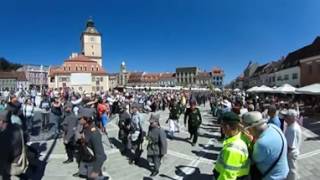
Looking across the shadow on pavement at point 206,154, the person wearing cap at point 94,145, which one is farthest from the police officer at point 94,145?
the shadow on pavement at point 206,154

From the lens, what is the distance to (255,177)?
3.67 meters

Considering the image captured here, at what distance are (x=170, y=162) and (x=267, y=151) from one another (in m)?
6.46

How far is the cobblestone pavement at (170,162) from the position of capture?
8.28 m

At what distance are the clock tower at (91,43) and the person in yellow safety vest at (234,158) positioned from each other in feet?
348

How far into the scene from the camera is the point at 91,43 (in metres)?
108

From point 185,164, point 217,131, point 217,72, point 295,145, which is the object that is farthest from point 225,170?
point 217,72

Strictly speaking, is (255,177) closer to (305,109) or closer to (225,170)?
(225,170)

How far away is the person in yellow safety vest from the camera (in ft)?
11.0

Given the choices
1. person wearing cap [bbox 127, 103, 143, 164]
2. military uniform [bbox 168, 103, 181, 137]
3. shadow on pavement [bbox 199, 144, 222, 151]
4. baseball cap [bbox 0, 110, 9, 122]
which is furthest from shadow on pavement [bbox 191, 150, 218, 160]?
baseball cap [bbox 0, 110, 9, 122]

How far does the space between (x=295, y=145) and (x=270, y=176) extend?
90.3 inches

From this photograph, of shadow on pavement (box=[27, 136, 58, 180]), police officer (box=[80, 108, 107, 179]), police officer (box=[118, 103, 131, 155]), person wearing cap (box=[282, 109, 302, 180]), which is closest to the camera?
person wearing cap (box=[282, 109, 302, 180])

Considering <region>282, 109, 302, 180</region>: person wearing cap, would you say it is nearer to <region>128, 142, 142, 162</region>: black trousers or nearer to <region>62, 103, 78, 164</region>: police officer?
<region>128, 142, 142, 162</region>: black trousers

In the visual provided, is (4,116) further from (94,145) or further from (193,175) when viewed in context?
(193,175)

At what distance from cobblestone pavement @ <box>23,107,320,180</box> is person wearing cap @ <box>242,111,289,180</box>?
15.3 ft
